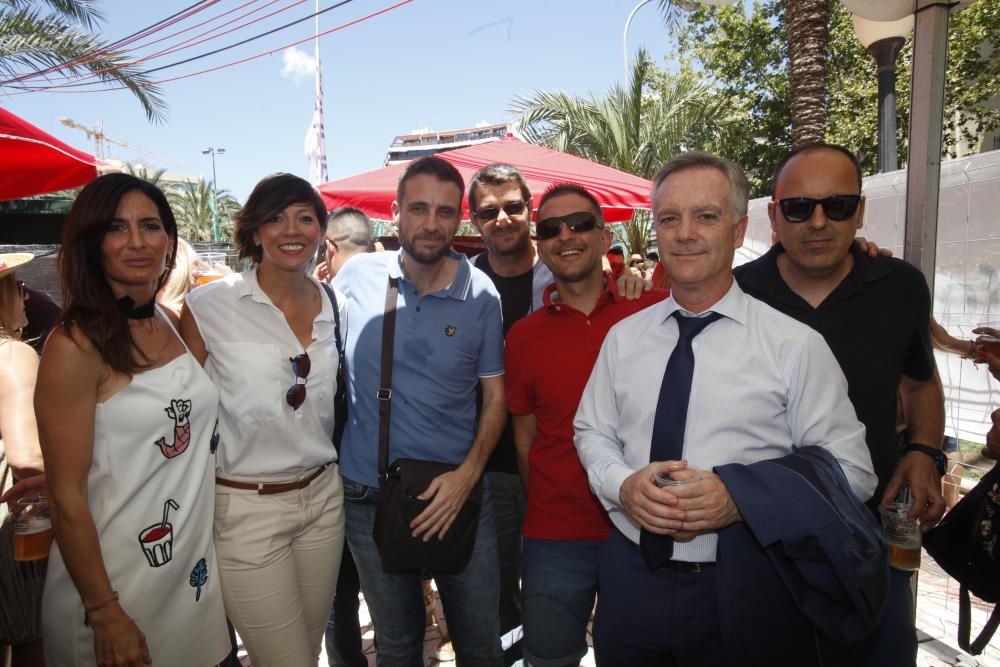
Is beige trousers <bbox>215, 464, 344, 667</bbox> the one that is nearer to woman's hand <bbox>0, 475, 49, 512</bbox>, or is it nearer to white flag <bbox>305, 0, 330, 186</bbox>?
woman's hand <bbox>0, 475, 49, 512</bbox>

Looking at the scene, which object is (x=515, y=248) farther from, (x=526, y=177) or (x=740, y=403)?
(x=526, y=177)

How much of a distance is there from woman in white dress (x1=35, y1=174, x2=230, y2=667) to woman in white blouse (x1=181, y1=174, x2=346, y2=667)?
0.10 m

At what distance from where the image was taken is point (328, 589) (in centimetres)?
246

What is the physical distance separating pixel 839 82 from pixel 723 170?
1969 cm

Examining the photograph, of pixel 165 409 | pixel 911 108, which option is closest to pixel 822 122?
pixel 911 108

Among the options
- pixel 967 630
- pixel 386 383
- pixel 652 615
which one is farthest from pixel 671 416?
pixel 967 630

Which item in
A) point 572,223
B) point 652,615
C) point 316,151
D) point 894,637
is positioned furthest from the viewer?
point 316,151

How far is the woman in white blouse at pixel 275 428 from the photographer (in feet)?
7.29

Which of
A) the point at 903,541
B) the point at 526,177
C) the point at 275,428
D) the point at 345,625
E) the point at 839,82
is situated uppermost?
the point at 839,82

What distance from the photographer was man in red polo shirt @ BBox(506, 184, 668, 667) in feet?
7.86

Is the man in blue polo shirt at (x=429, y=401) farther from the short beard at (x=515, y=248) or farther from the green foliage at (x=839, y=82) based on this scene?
the green foliage at (x=839, y=82)

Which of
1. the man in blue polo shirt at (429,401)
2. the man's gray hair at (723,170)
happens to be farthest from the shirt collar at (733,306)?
the man in blue polo shirt at (429,401)

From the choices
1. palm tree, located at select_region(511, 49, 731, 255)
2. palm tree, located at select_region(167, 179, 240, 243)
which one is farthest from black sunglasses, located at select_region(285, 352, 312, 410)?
palm tree, located at select_region(167, 179, 240, 243)

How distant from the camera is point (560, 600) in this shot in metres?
2.38
